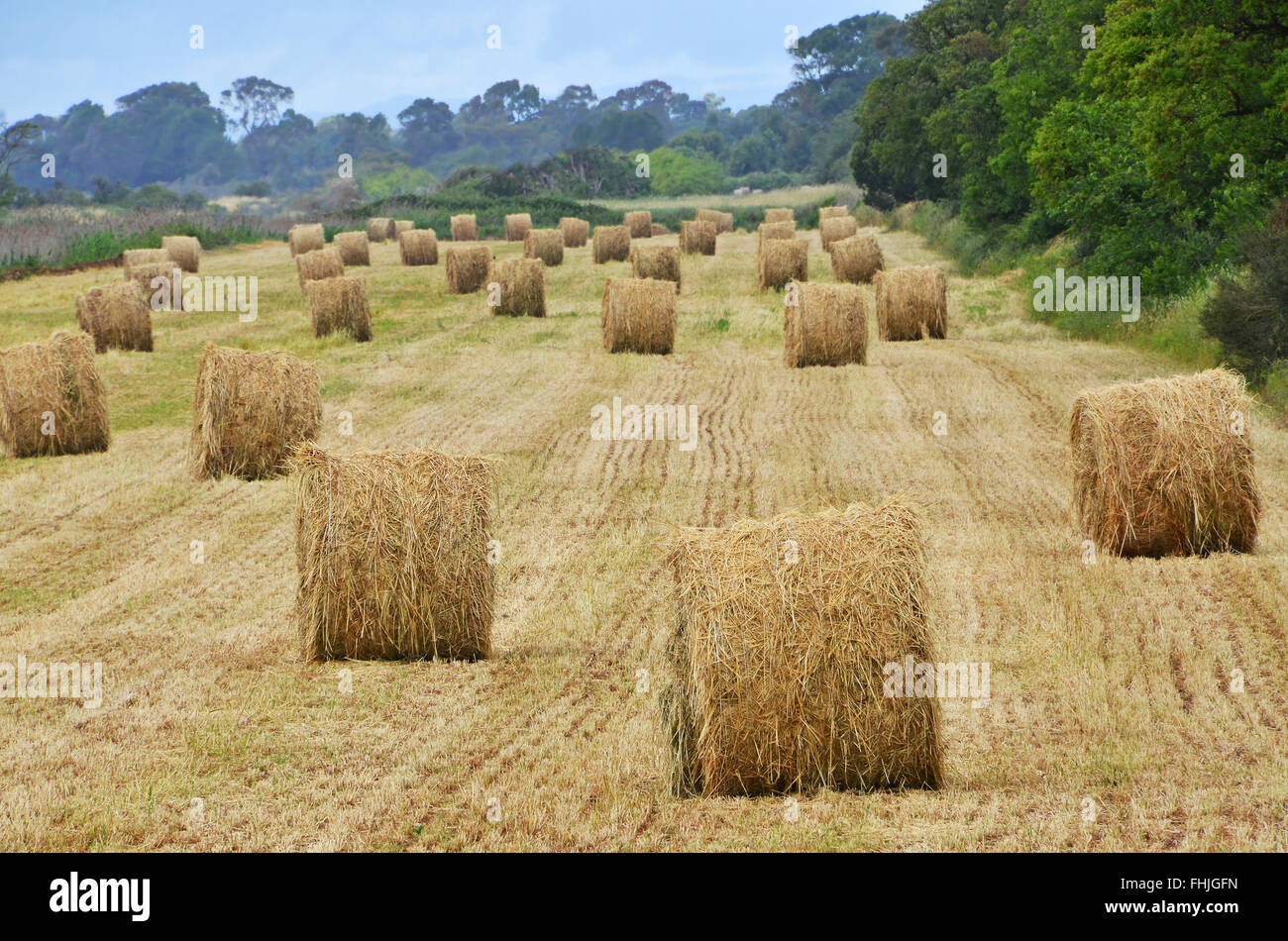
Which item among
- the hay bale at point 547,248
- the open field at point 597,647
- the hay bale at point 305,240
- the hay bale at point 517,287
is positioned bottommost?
the open field at point 597,647

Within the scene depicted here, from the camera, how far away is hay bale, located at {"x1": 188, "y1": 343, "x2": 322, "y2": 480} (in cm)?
1748

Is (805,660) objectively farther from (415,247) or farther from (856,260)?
(415,247)

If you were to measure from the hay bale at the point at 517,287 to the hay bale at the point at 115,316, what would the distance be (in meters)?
7.89

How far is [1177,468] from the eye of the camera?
43.2 feet

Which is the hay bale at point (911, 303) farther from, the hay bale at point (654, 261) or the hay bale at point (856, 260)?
the hay bale at point (654, 261)

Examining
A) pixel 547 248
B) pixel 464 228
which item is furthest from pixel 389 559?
pixel 464 228

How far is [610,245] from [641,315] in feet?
67.8

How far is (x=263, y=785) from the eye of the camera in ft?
27.6

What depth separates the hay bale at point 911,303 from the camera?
2758cm

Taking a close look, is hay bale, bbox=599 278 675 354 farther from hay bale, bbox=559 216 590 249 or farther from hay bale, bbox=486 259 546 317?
hay bale, bbox=559 216 590 249

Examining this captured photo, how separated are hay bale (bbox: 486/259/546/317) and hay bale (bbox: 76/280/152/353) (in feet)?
25.9

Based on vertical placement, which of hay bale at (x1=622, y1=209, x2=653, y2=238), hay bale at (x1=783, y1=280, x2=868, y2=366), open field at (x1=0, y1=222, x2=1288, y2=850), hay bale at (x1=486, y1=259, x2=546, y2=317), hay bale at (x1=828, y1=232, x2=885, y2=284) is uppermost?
hay bale at (x1=622, y1=209, x2=653, y2=238)

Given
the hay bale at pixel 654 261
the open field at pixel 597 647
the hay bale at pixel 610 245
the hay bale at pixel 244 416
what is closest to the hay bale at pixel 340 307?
the open field at pixel 597 647

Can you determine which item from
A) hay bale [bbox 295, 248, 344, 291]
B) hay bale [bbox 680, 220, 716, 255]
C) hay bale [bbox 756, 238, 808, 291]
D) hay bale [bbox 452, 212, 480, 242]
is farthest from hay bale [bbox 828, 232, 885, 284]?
hay bale [bbox 452, 212, 480, 242]
